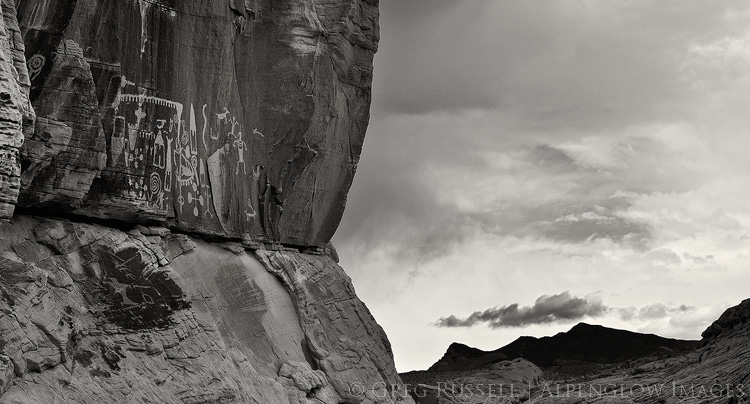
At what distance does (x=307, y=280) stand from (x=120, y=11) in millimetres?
12564

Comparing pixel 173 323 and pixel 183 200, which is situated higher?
pixel 183 200

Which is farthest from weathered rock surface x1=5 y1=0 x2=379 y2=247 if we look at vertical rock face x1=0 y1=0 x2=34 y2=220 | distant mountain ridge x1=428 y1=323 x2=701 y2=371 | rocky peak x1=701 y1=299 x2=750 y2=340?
distant mountain ridge x1=428 y1=323 x2=701 y2=371

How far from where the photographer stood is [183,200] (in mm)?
40000

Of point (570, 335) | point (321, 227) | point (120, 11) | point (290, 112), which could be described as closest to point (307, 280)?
point (321, 227)

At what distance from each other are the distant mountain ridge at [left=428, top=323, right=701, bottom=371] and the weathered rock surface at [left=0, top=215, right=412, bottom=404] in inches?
1693

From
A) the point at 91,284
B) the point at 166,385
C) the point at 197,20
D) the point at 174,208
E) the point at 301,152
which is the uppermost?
the point at 197,20

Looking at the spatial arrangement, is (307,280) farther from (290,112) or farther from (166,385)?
(166,385)

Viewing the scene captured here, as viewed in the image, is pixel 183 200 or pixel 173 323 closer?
pixel 173 323

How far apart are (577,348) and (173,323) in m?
62.6

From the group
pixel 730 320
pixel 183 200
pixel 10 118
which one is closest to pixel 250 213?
pixel 183 200

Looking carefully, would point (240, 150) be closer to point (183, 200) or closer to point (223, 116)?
point (223, 116)

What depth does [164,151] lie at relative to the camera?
39156 millimetres

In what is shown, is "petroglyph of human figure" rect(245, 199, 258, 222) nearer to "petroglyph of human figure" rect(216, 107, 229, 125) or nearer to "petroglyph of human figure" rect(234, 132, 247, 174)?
"petroglyph of human figure" rect(234, 132, 247, 174)

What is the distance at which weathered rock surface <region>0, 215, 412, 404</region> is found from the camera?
3272cm
